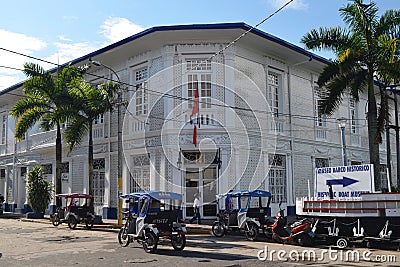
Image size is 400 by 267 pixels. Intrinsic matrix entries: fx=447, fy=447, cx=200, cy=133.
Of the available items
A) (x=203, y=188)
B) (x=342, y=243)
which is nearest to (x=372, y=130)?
(x=342, y=243)

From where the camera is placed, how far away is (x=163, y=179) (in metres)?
20.8

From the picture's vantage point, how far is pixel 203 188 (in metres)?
20.9

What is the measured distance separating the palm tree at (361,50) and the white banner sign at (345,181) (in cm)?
240

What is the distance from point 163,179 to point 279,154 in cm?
638

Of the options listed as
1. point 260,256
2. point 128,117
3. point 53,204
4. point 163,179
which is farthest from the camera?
point 53,204

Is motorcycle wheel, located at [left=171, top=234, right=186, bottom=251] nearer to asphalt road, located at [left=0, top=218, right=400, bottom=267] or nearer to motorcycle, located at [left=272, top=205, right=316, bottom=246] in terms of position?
asphalt road, located at [left=0, top=218, right=400, bottom=267]

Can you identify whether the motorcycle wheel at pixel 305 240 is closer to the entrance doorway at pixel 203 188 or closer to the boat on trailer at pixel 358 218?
the boat on trailer at pixel 358 218

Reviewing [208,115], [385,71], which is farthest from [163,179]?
[385,71]

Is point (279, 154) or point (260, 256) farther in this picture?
point (279, 154)

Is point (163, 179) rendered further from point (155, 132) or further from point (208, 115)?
point (208, 115)

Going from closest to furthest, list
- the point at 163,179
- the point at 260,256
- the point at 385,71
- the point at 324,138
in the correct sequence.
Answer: the point at 260,256 < the point at 385,71 < the point at 163,179 < the point at 324,138

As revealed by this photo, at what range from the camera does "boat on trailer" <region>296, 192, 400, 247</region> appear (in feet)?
42.0

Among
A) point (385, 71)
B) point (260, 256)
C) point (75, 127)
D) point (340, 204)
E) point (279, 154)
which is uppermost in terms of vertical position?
point (385, 71)

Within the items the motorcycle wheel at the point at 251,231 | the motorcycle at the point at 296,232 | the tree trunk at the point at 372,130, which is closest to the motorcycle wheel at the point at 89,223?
the motorcycle wheel at the point at 251,231
